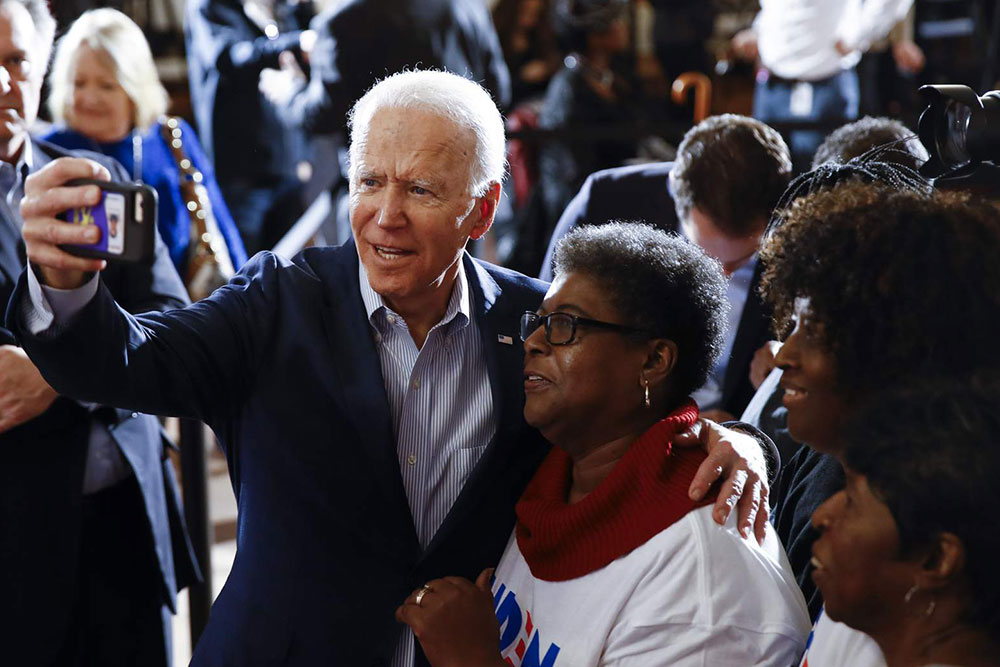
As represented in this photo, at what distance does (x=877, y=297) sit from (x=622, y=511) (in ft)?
1.48

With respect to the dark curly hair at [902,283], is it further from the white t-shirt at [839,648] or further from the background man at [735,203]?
the background man at [735,203]

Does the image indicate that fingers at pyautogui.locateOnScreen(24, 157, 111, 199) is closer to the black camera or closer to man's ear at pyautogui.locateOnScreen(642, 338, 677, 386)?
man's ear at pyautogui.locateOnScreen(642, 338, 677, 386)

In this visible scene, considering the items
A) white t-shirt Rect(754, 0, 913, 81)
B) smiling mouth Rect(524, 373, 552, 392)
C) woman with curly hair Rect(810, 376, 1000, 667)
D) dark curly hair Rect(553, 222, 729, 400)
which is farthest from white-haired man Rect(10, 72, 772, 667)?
white t-shirt Rect(754, 0, 913, 81)

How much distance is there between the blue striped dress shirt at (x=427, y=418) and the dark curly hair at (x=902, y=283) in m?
0.62

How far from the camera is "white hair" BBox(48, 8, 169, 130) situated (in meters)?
3.79

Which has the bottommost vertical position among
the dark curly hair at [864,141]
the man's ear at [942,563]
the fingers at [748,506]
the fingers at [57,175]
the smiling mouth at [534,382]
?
the fingers at [748,506]

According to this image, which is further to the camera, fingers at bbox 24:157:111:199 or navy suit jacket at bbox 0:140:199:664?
navy suit jacket at bbox 0:140:199:664

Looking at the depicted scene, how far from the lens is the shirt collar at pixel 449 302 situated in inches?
73.5

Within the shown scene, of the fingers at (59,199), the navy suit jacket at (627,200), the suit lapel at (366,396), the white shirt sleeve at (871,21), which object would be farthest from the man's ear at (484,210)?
the white shirt sleeve at (871,21)

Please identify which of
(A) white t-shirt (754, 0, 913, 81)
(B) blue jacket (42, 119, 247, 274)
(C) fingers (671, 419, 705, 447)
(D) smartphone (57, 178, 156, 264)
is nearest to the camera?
(D) smartphone (57, 178, 156, 264)

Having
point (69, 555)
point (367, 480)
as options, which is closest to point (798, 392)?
point (367, 480)

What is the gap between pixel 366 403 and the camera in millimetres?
1764

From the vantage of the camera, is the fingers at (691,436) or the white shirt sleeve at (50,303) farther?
the fingers at (691,436)

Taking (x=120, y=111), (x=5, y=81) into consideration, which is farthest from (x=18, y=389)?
(x=120, y=111)
